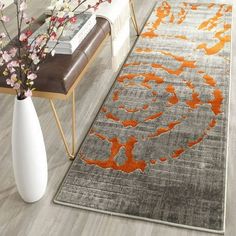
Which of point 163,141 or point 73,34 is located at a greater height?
point 73,34

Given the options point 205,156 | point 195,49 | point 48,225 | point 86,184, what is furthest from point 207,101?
point 48,225

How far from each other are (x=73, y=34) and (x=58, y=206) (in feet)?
3.13

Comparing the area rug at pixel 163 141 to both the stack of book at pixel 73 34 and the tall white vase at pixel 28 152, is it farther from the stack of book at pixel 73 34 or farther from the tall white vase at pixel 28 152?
the stack of book at pixel 73 34

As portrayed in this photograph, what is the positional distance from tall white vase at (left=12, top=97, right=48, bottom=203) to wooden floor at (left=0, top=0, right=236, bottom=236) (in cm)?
10

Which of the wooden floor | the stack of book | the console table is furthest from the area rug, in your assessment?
the stack of book

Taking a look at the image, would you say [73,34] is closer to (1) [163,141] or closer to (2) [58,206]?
(1) [163,141]

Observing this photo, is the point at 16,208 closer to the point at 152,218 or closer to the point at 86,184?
the point at 86,184

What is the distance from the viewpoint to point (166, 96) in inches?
109

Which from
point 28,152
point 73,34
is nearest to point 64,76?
point 73,34

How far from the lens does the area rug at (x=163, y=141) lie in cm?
200

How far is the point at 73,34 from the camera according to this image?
233cm

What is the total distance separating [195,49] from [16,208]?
1.99m

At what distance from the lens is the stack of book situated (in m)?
2.28

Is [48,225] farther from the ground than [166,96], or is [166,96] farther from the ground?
[48,225]
